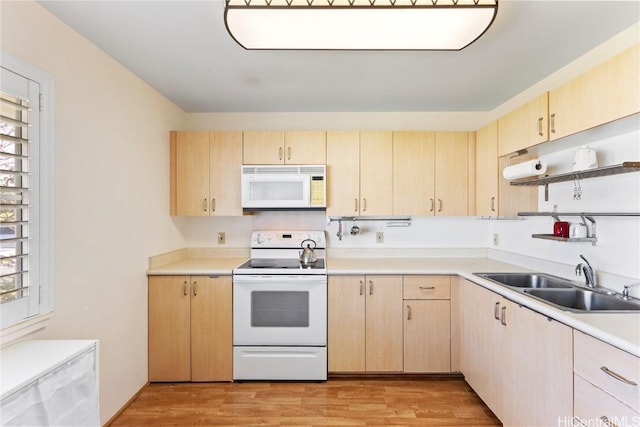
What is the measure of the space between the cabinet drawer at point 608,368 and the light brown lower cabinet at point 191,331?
7.06 ft

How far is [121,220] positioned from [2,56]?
42.1 inches

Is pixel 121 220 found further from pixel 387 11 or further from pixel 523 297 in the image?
pixel 523 297

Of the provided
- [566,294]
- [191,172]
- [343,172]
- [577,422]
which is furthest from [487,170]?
[191,172]

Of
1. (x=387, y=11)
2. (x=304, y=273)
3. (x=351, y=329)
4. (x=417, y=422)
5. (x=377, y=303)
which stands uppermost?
(x=387, y=11)

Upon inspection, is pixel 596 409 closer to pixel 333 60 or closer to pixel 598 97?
pixel 598 97

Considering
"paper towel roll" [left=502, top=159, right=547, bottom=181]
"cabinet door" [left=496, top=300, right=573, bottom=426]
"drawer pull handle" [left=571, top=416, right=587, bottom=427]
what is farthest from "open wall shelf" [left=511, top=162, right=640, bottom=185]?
"drawer pull handle" [left=571, top=416, right=587, bottom=427]

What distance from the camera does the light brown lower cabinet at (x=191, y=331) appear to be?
2.40m

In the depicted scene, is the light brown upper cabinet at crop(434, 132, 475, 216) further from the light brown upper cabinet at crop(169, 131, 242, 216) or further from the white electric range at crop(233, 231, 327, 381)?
the light brown upper cabinet at crop(169, 131, 242, 216)

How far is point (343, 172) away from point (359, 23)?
1.42 m

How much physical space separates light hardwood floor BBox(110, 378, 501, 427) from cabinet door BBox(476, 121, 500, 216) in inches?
57.0

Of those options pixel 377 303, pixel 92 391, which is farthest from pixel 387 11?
pixel 92 391

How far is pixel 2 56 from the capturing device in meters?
1.26

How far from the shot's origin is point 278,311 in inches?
95.4

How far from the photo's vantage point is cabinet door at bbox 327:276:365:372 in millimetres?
2434
